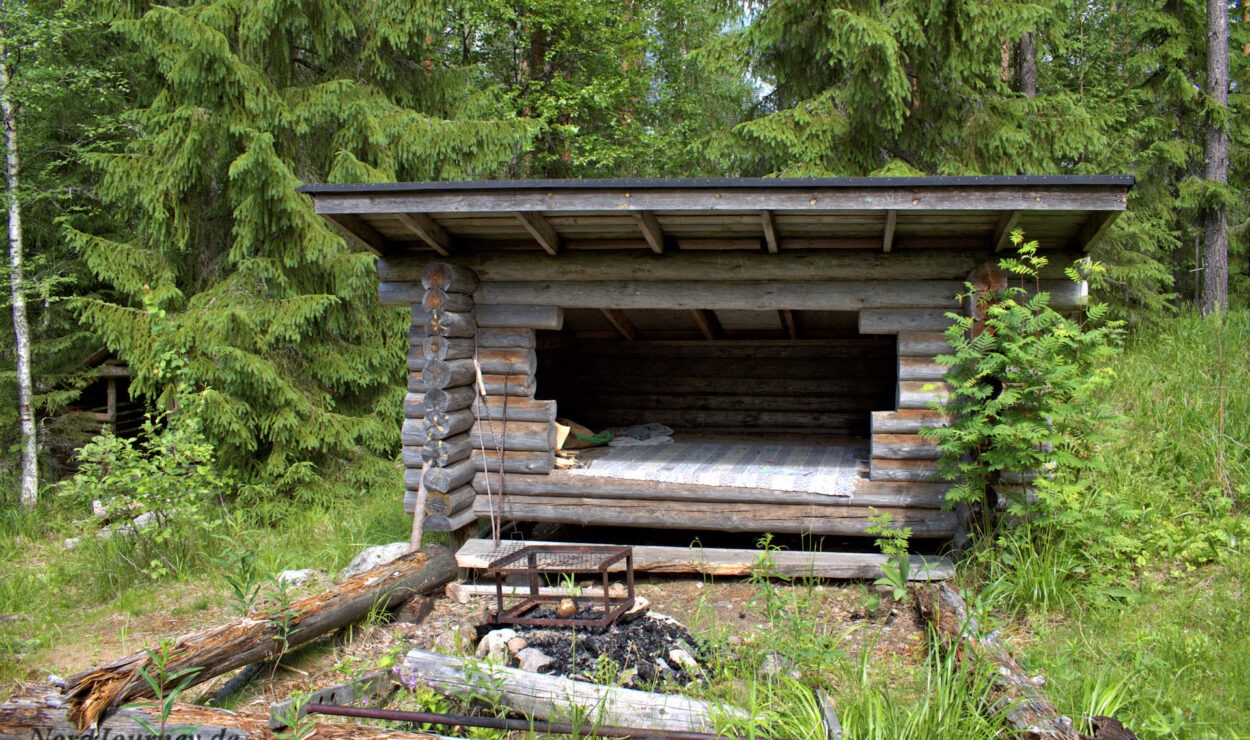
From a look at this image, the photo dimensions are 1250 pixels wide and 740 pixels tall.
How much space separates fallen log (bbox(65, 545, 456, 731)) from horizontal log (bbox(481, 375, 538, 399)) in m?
1.38

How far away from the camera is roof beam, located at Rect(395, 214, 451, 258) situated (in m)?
5.95

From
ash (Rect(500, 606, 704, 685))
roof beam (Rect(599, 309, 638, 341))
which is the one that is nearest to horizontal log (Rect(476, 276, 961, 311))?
roof beam (Rect(599, 309, 638, 341))

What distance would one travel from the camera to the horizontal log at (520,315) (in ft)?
21.9

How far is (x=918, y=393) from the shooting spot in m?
6.09

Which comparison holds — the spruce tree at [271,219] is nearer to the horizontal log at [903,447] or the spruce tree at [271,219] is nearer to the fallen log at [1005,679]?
the horizontal log at [903,447]

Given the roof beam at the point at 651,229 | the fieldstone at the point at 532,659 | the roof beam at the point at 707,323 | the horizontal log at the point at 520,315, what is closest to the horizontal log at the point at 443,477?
the horizontal log at the point at 520,315

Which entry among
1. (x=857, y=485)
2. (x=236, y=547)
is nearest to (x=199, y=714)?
(x=236, y=547)

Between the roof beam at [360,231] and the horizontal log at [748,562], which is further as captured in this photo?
the roof beam at [360,231]

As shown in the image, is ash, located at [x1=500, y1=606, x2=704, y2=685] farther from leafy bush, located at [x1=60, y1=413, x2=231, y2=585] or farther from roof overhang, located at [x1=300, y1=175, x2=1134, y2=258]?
leafy bush, located at [x1=60, y1=413, x2=231, y2=585]

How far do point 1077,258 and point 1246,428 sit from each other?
2.47 m

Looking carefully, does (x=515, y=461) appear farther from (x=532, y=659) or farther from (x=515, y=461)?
(x=532, y=659)

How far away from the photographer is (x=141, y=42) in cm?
966

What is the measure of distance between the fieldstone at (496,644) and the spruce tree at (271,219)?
212 inches

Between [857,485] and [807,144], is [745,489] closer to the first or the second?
[857,485]
